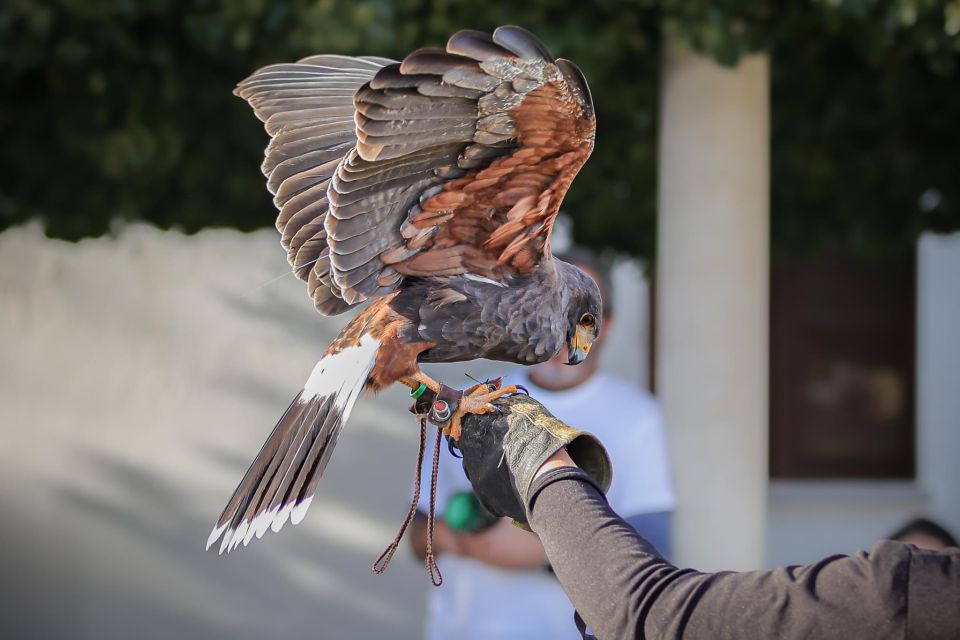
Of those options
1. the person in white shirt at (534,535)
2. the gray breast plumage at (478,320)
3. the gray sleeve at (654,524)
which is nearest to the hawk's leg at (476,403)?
the gray breast plumage at (478,320)

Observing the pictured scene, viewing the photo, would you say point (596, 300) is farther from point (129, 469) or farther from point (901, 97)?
point (129, 469)

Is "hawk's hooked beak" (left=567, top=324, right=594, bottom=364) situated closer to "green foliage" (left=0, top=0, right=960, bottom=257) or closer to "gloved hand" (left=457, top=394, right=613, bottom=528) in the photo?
"gloved hand" (left=457, top=394, right=613, bottom=528)

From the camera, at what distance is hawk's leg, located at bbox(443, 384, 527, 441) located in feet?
6.64

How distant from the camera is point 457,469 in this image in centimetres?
330

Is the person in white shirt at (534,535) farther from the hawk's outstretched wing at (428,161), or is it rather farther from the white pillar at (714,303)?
the hawk's outstretched wing at (428,161)

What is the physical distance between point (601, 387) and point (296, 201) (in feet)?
4.52

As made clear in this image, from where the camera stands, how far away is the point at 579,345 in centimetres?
252

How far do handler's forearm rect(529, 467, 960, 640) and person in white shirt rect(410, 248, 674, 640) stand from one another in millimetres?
1679

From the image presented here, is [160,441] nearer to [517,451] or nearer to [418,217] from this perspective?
[418,217]

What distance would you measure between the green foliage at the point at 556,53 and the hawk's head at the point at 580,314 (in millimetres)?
948

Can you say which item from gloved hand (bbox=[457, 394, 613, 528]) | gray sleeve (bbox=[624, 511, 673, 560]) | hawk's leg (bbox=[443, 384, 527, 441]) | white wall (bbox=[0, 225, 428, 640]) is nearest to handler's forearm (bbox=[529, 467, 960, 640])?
gloved hand (bbox=[457, 394, 613, 528])

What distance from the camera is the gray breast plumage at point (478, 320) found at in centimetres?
228

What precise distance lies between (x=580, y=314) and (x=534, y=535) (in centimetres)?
90

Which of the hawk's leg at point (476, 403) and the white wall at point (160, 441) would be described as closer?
the hawk's leg at point (476, 403)
